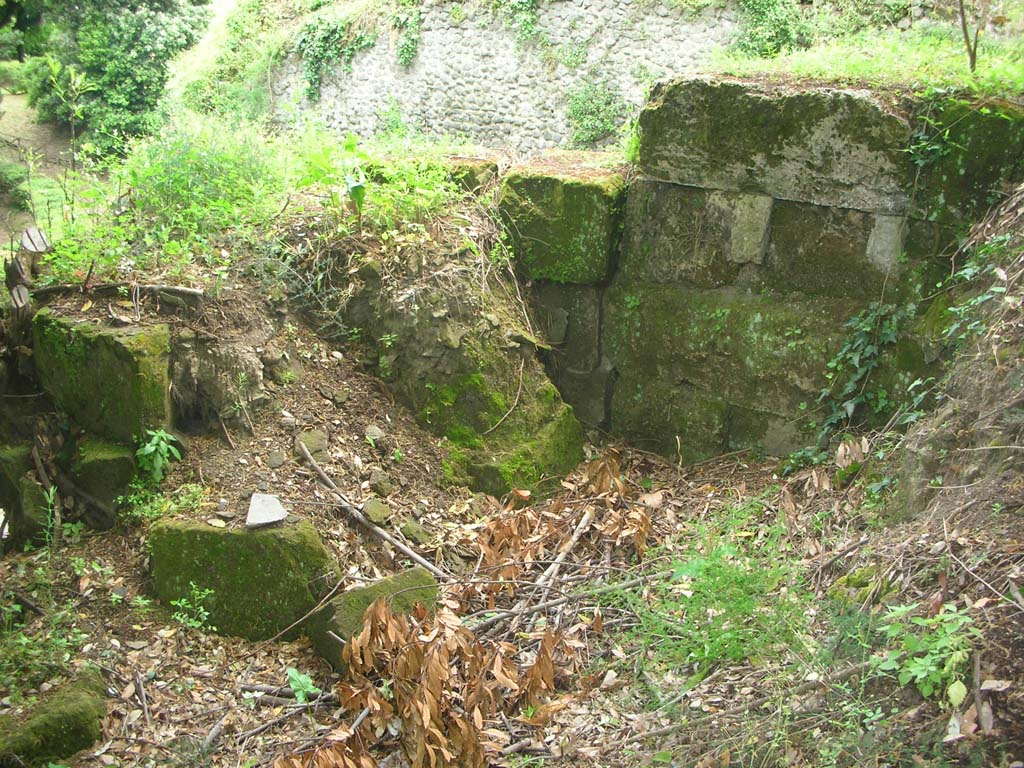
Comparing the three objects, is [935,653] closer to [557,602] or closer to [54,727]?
[557,602]

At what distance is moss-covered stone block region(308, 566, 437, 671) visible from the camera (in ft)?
11.3

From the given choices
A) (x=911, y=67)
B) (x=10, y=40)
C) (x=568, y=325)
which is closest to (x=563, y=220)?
(x=568, y=325)

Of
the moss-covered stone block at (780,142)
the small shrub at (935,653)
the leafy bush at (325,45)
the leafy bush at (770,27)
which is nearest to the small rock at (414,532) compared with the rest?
the small shrub at (935,653)

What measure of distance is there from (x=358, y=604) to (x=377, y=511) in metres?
0.61

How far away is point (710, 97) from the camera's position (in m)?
4.37

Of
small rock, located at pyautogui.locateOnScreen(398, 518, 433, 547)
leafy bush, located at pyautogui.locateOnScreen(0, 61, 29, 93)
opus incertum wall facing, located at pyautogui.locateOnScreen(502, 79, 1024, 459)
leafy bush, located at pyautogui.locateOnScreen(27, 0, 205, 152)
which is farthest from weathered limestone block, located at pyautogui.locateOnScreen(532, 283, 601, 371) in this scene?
leafy bush, located at pyautogui.locateOnScreen(27, 0, 205, 152)

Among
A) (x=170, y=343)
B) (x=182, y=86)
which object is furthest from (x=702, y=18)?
(x=170, y=343)

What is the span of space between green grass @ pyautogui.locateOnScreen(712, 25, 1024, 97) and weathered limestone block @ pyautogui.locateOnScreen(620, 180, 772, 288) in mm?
741

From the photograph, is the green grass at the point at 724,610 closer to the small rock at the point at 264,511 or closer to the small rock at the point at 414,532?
the small rock at the point at 414,532

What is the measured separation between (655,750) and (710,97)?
322cm

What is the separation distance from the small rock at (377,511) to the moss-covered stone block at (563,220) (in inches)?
70.8

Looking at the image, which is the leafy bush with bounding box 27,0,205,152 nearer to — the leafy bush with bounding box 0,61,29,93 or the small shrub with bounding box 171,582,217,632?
the leafy bush with bounding box 0,61,29,93

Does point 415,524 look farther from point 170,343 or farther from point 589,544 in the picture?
point 170,343

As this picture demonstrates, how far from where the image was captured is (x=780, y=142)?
429 cm
